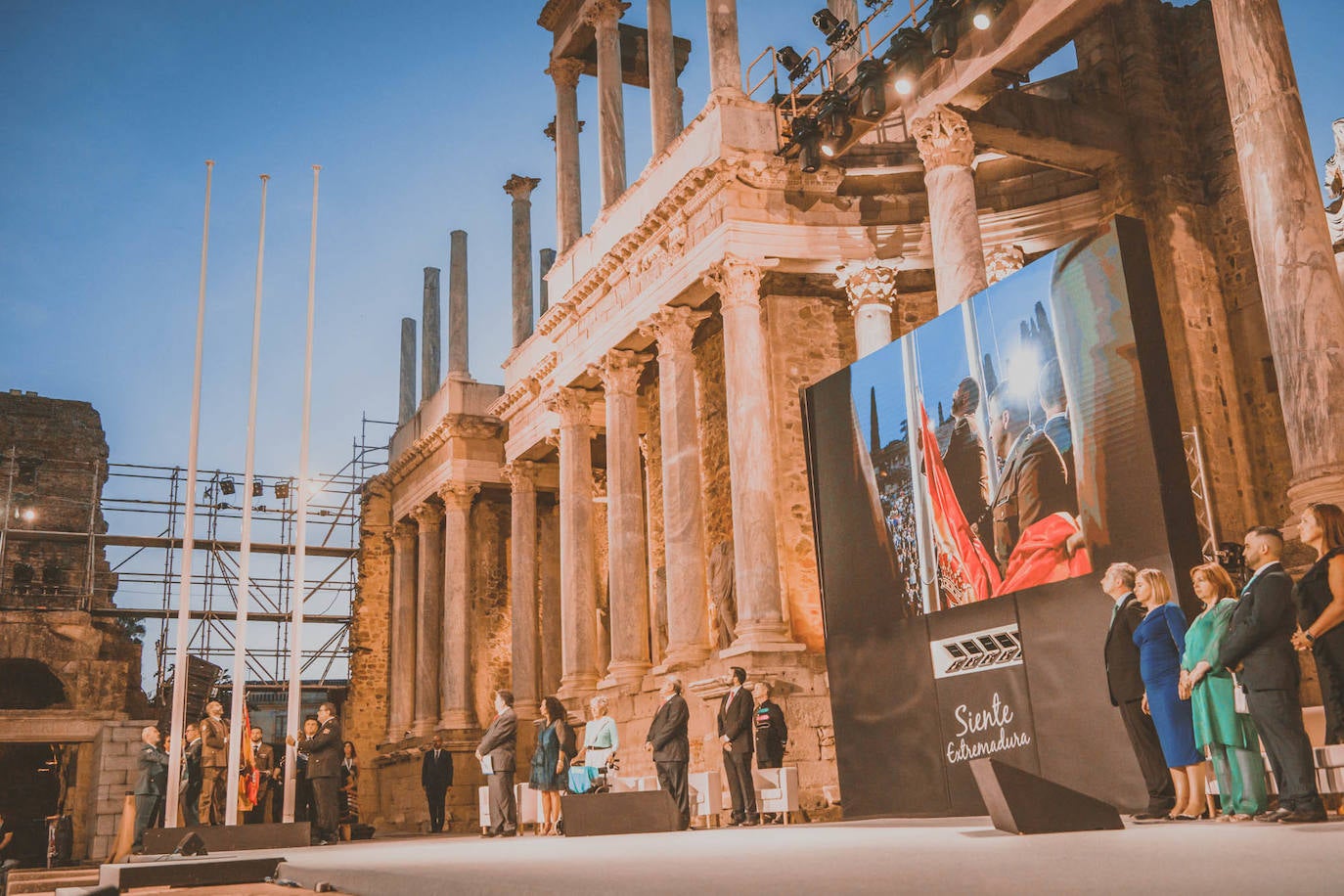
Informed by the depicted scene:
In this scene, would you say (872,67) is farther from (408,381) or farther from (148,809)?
(408,381)

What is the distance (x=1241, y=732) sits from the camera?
6.79m

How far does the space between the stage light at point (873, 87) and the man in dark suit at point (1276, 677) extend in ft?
30.9

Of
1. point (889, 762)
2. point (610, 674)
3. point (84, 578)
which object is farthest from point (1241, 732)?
point (84, 578)

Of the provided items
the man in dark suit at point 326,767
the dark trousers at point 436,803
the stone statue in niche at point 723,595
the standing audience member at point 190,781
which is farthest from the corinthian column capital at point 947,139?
the dark trousers at point 436,803

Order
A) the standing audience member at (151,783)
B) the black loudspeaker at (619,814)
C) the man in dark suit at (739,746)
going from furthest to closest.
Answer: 1. the standing audience member at (151,783)
2. the man in dark suit at (739,746)
3. the black loudspeaker at (619,814)

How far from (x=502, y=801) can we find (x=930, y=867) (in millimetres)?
10434

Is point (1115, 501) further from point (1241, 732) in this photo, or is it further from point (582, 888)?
point (582, 888)

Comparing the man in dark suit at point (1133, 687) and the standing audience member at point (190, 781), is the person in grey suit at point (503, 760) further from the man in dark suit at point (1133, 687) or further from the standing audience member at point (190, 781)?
the man in dark suit at point (1133, 687)

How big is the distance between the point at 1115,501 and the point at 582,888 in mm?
6142

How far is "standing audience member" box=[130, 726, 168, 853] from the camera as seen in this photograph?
14.2 m

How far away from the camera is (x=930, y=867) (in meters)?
Result: 4.77

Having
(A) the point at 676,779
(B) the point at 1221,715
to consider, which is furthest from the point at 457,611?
(B) the point at 1221,715

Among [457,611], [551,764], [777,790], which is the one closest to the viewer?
[777,790]

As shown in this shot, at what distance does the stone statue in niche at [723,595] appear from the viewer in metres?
16.9
